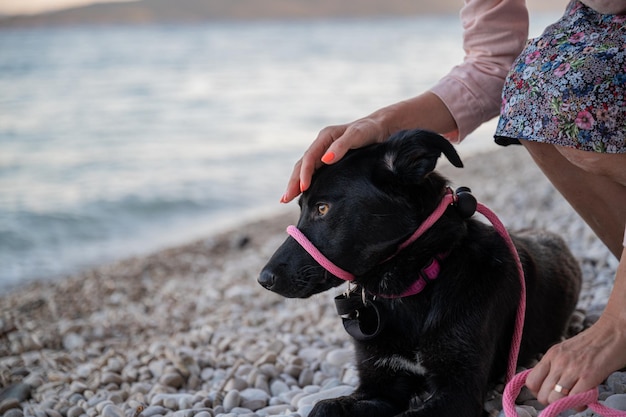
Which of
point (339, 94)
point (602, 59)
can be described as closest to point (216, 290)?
point (602, 59)

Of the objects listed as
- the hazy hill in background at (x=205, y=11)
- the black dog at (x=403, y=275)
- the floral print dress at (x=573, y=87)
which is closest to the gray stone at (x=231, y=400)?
the black dog at (x=403, y=275)

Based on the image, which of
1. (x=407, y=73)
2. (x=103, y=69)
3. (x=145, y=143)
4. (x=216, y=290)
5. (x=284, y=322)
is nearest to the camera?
(x=284, y=322)

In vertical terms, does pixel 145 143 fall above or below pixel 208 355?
below

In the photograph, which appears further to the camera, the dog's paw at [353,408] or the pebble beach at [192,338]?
the pebble beach at [192,338]

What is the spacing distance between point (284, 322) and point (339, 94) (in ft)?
57.6

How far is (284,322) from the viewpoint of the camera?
14.5 ft

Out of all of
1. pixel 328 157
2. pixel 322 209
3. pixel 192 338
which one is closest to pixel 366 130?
pixel 328 157

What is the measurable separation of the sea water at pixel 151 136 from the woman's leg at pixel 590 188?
5794mm

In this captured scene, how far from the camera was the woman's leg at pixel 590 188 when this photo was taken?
266 cm

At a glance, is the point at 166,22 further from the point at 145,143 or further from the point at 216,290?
the point at 216,290

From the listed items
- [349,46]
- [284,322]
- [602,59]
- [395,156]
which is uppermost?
[602,59]

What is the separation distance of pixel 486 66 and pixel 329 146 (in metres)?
0.94

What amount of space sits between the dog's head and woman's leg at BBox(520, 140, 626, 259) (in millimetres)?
514

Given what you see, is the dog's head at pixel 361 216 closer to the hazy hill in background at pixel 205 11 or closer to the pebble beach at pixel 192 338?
the pebble beach at pixel 192 338
